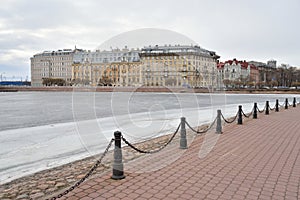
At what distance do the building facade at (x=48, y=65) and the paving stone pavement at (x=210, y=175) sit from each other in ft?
436

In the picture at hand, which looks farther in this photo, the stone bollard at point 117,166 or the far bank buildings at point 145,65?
the far bank buildings at point 145,65

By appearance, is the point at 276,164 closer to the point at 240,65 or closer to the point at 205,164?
the point at 205,164

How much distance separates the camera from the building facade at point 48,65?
13745cm

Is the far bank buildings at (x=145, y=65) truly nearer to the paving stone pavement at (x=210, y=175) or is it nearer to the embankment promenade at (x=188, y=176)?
the embankment promenade at (x=188, y=176)

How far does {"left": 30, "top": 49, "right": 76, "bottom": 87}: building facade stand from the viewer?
137 m

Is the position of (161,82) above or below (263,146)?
above

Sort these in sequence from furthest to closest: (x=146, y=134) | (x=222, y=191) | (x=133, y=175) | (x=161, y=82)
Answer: (x=161, y=82) < (x=146, y=134) < (x=133, y=175) < (x=222, y=191)

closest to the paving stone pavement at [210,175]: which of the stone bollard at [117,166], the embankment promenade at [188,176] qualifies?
the embankment promenade at [188,176]

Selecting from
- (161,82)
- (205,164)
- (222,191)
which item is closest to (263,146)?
(205,164)

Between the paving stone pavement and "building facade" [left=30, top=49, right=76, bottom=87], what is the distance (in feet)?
436

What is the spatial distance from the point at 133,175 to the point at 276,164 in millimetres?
3252

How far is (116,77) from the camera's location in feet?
40.4

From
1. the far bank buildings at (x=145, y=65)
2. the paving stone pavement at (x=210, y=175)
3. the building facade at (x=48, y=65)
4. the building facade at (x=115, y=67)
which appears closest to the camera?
the paving stone pavement at (x=210, y=175)

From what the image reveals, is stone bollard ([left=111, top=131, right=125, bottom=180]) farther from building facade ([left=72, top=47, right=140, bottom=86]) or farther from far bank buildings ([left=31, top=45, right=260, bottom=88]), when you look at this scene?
far bank buildings ([left=31, top=45, right=260, bottom=88])
